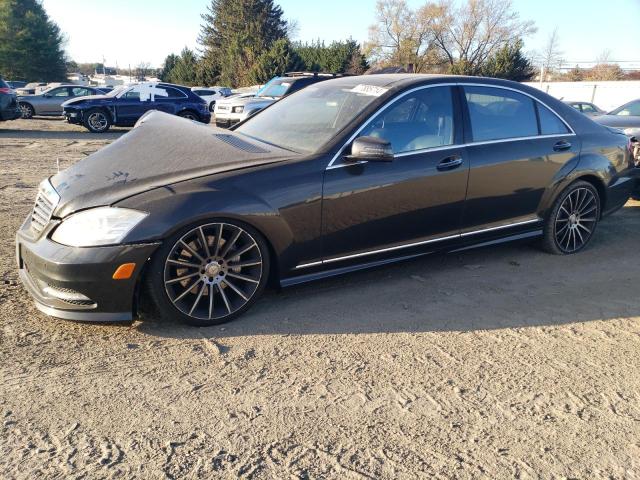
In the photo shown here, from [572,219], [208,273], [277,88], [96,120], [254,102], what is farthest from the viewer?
[96,120]

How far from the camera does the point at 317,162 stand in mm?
3613

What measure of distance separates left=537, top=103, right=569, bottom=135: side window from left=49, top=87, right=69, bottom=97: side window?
2171cm

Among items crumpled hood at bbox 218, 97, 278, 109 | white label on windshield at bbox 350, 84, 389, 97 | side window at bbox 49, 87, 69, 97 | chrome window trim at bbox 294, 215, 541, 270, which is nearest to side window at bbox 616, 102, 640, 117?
chrome window trim at bbox 294, 215, 541, 270

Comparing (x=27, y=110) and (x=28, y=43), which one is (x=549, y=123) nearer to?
(x=27, y=110)

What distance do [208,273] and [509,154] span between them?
267 cm

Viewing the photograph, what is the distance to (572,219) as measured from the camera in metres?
5.05

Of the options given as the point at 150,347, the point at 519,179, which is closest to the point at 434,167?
the point at 519,179

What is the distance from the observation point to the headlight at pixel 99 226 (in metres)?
3.07

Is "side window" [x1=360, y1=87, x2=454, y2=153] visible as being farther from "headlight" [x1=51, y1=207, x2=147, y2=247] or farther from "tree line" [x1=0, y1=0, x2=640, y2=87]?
"tree line" [x1=0, y1=0, x2=640, y2=87]

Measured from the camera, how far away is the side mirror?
3.60 m

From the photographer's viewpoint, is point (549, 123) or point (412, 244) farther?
point (549, 123)

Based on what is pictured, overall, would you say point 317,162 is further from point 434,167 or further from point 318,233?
point 434,167

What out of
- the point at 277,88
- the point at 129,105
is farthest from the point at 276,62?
the point at 277,88

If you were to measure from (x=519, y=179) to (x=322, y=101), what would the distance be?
70.1 inches
